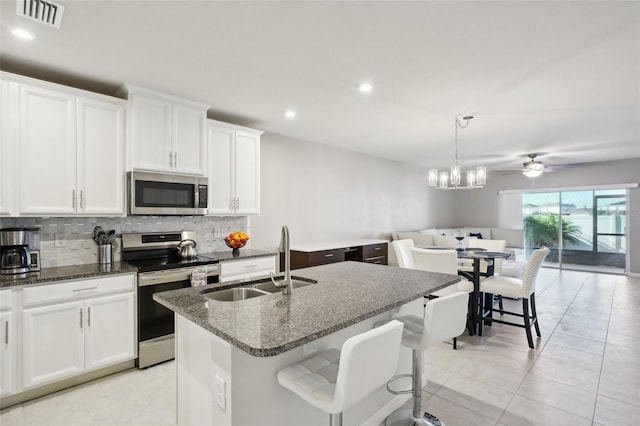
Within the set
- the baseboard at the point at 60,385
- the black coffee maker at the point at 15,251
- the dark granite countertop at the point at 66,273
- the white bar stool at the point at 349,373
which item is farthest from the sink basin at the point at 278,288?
the black coffee maker at the point at 15,251

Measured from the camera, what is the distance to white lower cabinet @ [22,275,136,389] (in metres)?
2.29

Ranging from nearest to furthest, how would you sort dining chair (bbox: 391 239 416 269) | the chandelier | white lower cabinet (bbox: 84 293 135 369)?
white lower cabinet (bbox: 84 293 135 369) → the chandelier → dining chair (bbox: 391 239 416 269)

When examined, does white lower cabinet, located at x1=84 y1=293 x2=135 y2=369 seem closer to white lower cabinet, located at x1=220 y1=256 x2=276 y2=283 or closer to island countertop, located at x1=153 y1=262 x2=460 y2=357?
white lower cabinet, located at x1=220 y1=256 x2=276 y2=283

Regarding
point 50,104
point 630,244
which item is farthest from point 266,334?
point 630,244

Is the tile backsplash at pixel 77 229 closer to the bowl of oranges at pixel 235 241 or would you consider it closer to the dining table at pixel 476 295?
the bowl of oranges at pixel 235 241

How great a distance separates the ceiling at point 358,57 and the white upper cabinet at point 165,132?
5.7 inches

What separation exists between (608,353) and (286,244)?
3413 millimetres

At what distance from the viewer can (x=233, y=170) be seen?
3719mm

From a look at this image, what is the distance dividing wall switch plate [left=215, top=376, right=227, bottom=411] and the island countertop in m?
0.26

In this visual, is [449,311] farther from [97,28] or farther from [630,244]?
[630,244]

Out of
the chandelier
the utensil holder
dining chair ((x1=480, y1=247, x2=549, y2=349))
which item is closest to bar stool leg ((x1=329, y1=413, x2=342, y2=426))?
the utensil holder

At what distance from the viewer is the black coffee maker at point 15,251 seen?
2402 millimetres

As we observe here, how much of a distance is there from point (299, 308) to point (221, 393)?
48 cm

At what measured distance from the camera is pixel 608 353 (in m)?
3.10
